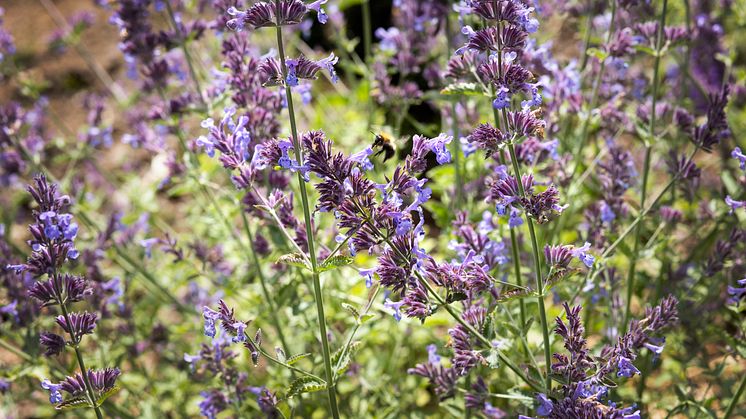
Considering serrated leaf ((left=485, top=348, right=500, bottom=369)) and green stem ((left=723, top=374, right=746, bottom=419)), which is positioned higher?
green stem ((left=723, top=374, right=746, bottom=419))

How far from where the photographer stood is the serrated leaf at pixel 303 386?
285 cm

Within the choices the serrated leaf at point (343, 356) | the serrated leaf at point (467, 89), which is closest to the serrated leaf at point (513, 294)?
the serrated leaf at point (343, 356)

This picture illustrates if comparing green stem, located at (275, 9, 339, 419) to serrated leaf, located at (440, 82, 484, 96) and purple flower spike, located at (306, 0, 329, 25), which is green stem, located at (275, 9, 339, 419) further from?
serrated leaf, located at (440, 82, 484, 96)

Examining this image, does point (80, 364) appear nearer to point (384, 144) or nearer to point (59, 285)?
point (59, 285)

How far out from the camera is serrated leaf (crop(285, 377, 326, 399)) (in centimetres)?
285

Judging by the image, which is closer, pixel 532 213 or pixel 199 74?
pixel 532 213

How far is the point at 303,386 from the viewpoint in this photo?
288cm

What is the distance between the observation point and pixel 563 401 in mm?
2609

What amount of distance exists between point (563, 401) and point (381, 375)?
2.02m

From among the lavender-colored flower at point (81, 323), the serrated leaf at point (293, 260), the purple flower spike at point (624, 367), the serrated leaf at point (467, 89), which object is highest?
the serrated leaf at point (467, 89)

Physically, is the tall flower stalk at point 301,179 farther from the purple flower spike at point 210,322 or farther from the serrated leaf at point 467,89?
the serrated leaf at point 467,89

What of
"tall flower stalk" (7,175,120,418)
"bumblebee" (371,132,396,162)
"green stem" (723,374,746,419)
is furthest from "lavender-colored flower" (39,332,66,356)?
"green stem" (723,374,746,419)

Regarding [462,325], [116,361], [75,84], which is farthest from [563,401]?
[75,84]

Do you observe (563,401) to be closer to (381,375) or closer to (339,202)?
(339,202)
